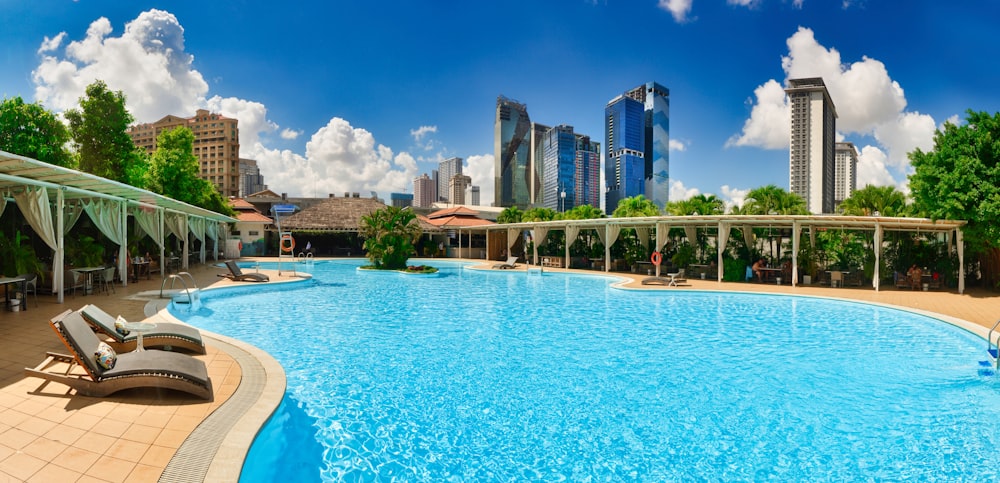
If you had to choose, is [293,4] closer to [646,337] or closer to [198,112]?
[646,337]

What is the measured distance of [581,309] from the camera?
11086mm

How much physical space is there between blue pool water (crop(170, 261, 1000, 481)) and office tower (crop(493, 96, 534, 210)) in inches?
4088

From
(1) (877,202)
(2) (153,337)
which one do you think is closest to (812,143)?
(1) (877,202)

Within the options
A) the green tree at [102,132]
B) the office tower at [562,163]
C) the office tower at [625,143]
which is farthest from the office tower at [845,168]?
the green tree at [102,132]

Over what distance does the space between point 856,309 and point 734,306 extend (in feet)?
8.84

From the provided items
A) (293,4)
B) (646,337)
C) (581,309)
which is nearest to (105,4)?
(293,4)

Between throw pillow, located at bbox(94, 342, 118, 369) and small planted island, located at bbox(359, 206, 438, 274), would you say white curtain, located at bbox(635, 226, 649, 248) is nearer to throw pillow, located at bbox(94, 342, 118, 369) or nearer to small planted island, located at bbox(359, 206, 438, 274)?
small planted island, located at bbox(359, 206, 438, 274)

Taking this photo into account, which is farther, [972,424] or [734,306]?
[734,306]

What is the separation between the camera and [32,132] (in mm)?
23625

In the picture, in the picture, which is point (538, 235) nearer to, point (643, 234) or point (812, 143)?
point (643, 234)

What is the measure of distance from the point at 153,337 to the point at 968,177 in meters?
17.0

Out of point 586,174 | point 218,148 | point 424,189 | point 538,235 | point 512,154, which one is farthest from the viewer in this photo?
A: point 424,189

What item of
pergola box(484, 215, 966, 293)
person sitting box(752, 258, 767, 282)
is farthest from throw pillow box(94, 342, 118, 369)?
person sitting box(752, 258, 767, 282)

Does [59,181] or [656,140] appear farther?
[656,140]
